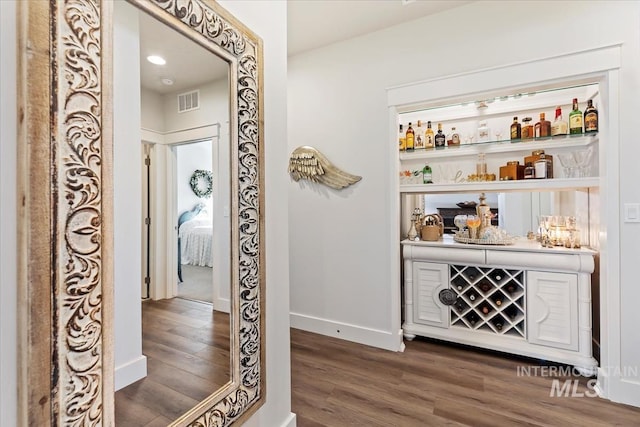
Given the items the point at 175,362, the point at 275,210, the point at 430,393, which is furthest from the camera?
the point at 430,393

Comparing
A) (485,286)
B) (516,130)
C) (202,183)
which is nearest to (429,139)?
(516,130)

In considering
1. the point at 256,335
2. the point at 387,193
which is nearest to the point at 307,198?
the point at 387,193

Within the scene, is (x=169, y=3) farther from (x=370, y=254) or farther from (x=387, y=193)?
(x=370, y=254)

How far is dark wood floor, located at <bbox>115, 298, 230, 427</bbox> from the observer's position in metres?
0.84

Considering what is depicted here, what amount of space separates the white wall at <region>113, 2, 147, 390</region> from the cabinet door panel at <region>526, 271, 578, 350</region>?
101 inches

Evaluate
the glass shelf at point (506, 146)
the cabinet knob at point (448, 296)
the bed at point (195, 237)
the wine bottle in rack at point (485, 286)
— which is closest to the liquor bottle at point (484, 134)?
the glass shelf at point (506, 146)

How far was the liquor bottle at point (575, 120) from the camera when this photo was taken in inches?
87.0

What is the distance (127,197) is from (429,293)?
96.3 inches

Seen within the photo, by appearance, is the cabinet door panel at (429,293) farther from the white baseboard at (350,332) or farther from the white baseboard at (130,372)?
the white baseboard at (130,372)

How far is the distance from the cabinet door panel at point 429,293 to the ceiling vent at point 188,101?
7.30 feet

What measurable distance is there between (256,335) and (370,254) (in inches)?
61.7

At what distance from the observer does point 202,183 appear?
1.08m
